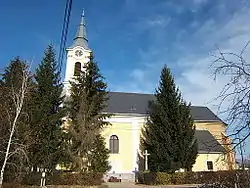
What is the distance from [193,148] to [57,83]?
16.4 meters

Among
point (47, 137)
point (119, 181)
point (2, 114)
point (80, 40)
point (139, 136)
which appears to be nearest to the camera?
point (2, 114)

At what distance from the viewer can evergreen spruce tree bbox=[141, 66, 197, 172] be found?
30531 millimetres

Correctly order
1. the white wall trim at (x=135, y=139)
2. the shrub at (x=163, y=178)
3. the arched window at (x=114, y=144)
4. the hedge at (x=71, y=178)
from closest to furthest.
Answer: the hedge at (x=71, y=178) → the shrub at (x=163, y=178) → the white wall trim at (x=135, y=139) → the arched window at (x=114, y=144)

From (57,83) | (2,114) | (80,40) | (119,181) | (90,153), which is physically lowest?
(119,181)

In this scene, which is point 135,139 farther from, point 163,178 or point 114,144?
point 163,178

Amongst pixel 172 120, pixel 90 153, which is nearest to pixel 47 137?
pixel 90 153

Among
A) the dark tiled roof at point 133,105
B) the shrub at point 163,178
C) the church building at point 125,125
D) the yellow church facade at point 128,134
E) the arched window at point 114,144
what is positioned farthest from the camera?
the dark tiled roof at point 133,105

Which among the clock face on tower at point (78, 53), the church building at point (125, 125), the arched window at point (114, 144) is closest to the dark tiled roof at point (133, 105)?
the church building at point (125, 125)

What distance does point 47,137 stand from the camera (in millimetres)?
27625

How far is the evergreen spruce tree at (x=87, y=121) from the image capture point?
2766 centimetres

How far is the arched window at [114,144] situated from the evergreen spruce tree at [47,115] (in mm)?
10190

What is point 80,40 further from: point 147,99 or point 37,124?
point 37,124

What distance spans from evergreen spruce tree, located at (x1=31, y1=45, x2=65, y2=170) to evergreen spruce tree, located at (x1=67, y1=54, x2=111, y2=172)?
4.68 feet

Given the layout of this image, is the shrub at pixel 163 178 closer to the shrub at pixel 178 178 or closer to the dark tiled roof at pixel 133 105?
the shrub at pixel 178 178
